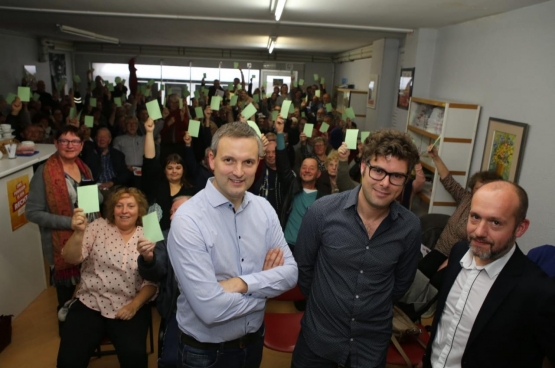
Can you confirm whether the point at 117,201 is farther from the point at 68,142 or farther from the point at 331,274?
the point at 331,274

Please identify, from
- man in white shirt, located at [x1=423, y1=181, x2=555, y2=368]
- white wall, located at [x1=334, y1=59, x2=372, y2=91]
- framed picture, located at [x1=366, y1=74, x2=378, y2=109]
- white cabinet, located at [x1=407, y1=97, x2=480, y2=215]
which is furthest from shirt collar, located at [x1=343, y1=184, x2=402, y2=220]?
white wall, located at [x1=334, y1=59, x2=372, y2=91]

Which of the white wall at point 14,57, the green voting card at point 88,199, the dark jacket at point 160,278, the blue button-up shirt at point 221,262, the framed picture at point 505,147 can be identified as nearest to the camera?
the blue button-up shirt at point 221,262

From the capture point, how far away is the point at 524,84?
3.45 m

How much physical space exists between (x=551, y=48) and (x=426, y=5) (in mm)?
1188

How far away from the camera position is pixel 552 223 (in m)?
3.05

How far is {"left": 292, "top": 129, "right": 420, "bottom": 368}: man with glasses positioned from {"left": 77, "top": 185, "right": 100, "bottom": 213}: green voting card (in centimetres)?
120

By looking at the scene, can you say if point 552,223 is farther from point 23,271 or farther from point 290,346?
point 23,271

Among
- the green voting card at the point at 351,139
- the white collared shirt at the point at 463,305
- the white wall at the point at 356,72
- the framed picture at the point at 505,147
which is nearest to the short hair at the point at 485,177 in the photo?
the framed picture at the point at 505,147

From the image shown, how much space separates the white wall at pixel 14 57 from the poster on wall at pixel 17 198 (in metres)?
6.66

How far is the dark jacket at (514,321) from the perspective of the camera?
1467 millimetres

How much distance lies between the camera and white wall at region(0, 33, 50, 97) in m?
8.64

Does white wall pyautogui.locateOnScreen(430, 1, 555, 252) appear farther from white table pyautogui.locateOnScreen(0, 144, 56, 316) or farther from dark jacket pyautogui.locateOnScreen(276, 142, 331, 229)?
white table pyautogui.locateOnScreen(0, 144, 56, 316)

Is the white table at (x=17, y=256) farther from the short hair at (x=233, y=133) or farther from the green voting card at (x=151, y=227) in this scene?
the short hair at (x=233, y=133)

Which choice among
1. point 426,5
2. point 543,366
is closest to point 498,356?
point 543,366
